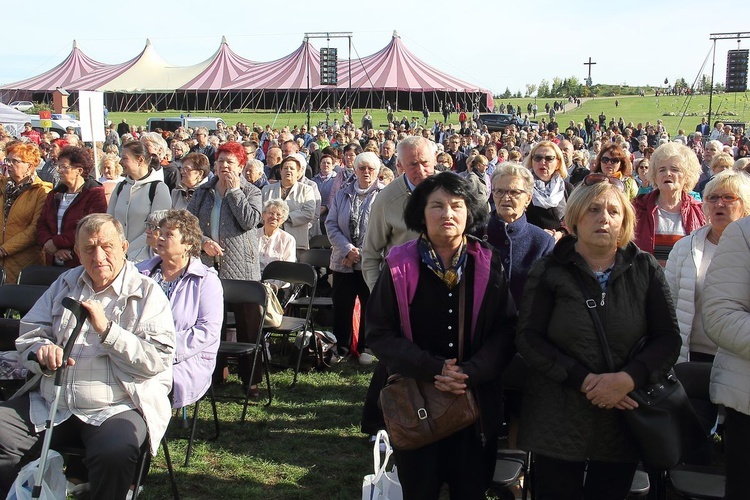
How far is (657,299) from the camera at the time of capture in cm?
311

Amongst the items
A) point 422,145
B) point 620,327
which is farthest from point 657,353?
point 422,145

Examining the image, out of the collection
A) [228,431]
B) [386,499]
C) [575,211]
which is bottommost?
[228,431]

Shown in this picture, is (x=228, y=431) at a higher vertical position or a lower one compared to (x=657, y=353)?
lower

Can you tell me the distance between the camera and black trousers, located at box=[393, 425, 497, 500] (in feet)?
10.5

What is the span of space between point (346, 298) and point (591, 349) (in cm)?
397

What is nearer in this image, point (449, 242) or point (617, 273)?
point (617, 273)

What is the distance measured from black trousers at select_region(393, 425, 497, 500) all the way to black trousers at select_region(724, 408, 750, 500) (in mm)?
962

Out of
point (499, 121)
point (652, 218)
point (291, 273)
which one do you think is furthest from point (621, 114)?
point (652, 218)

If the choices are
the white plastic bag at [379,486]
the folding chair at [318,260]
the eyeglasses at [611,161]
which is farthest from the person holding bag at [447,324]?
the folding chair at [318,260]

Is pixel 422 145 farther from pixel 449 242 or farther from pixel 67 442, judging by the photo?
pixel 67 442

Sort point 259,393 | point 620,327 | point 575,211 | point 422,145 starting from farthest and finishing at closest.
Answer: point 259,393 → point 422,145 → point 575,211 → point 620,327

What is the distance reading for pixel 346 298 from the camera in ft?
22.5

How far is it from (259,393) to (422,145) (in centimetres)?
255

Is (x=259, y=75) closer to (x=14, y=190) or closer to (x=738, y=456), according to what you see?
(x=14, y=190)
